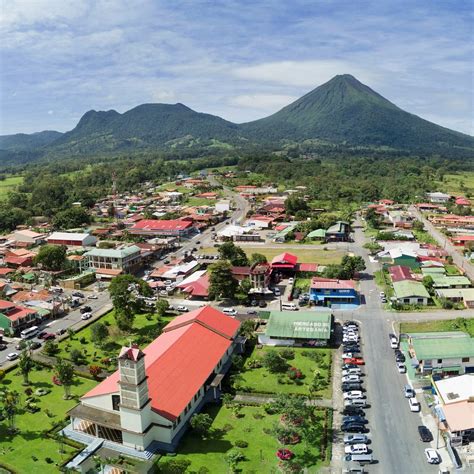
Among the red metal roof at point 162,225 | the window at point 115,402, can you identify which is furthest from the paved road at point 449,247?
the window at point 115,402

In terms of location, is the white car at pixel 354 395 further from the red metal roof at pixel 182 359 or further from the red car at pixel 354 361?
the red metal roof at pixel 182 359

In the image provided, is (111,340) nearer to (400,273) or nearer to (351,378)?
(351,378)

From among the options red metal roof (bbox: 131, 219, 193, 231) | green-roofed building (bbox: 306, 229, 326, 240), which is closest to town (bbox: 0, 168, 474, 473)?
green-roofed building (bbox: 306, 229, 326, 240)

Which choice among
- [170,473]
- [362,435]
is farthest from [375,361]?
[170,473]

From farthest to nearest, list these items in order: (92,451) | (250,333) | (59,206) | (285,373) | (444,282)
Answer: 1. (59,206)
2. (444,282)
3. (250,333)
4. (285,373)
5. (92,451)

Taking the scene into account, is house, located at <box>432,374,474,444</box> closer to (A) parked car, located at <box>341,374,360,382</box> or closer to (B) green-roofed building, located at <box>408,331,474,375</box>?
(B) green-roofed building, located at <box>408,331,474,375</box>

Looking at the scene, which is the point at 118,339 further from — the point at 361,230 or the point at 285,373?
the point at 361,230
